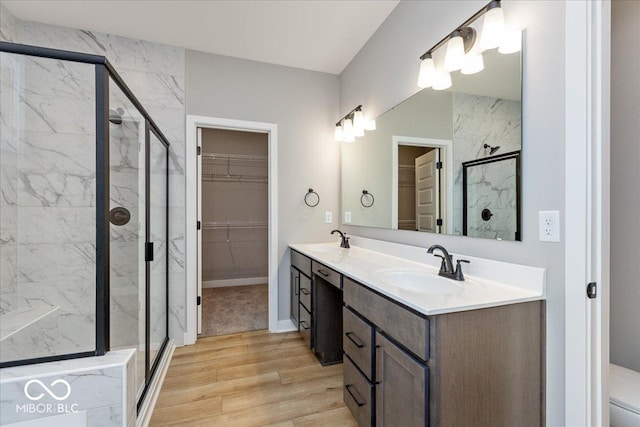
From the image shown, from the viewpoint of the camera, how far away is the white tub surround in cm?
107

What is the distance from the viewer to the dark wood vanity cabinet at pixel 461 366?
1.00 metres

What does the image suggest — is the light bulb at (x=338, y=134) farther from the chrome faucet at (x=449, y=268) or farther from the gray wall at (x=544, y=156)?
the chrome faucet at (x=449, y=268)

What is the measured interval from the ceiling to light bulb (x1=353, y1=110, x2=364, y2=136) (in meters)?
0.61

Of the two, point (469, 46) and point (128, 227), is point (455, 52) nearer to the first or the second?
point (469, 46)

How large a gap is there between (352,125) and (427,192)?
120 cm

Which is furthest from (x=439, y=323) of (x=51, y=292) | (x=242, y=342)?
(x=51, y=292)

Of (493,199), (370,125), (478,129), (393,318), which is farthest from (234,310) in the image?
(478,129)

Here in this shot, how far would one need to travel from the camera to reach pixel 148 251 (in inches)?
83.5

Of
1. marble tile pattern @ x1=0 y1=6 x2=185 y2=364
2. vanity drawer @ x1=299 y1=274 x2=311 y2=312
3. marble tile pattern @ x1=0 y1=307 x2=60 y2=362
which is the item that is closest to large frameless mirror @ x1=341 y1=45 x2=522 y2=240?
vanity drawer @ x1=299 y1=274 x2=311 y2=312

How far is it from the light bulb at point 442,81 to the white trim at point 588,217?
1.95 ft

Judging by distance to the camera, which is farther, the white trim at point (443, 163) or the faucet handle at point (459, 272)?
the white trim at point (443, 163)

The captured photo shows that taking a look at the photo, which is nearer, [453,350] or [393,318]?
[453,350]

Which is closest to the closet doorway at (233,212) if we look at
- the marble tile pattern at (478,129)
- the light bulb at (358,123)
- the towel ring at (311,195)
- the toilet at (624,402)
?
the towel ring at (311,195)

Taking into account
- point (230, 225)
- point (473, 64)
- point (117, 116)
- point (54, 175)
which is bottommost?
point (230, 225)
